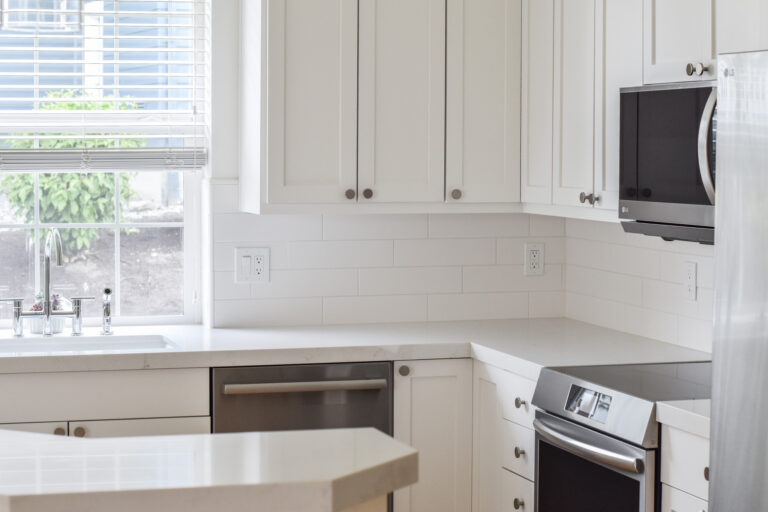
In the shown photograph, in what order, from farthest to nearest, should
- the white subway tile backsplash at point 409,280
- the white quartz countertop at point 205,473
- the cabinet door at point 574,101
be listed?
1. the white subway tile backsplash at point 409,280
2. the cabinet door at point 574,101
3. the white quartz countertop at point 205,473

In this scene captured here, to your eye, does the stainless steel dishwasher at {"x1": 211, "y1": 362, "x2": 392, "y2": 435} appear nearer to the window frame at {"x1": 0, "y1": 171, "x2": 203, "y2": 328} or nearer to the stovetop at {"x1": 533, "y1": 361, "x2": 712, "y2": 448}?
the stovetop at {"x1": 533, "y1": 361, "x2": 712, "y2": 448}

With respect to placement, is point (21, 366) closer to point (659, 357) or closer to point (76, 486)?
point (76, 486)

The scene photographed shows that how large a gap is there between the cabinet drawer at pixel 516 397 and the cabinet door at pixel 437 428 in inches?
8.0

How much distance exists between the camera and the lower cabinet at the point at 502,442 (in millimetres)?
2883

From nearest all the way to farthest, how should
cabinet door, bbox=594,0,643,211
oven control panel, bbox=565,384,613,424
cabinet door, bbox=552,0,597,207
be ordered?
oven control panel, bbox=565,384,613,424, cabinet door, bbox=594,0,643,211, cabinet door, bbox=552,0,597,207

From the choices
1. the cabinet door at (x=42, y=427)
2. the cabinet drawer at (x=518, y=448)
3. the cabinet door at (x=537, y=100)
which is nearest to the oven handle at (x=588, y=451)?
the cabinet drawer at (x=518, y=448)

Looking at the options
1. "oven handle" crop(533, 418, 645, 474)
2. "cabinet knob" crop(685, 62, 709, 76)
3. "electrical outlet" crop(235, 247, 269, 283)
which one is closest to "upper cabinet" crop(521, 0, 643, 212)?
"cabinet knob" crop(685, 62, 709, 76)

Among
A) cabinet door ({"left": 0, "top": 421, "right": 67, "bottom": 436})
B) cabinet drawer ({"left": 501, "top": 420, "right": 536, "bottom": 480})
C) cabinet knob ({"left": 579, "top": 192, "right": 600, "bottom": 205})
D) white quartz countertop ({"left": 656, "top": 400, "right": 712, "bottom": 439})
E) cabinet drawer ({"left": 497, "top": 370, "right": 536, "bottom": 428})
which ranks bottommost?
cabinet drawer ({"left": 501, "top": 420, "right": 536, "bottom": 480})

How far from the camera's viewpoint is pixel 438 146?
3324 millimetres

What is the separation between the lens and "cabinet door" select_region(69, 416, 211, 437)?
2943 millimetres

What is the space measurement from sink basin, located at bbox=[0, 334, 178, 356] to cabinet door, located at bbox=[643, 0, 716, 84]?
5.52 ft

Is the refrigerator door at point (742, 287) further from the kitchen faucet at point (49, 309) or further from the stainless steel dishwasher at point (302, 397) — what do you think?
the kitchen faucet at point (49, 309)

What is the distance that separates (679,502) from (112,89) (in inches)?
92.3

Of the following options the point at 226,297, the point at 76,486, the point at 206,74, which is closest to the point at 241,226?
the point at 226,297
